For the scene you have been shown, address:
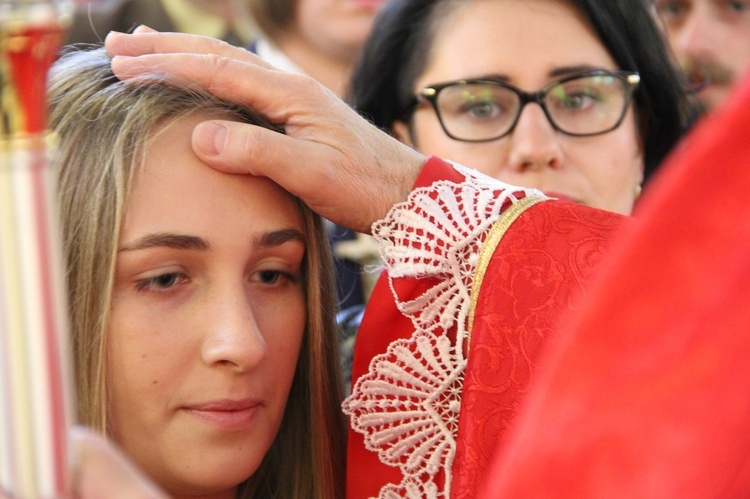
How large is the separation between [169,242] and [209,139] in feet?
0.41

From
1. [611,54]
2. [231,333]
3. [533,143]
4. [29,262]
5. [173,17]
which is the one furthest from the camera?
[173,17]

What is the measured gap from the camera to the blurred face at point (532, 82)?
1.78m

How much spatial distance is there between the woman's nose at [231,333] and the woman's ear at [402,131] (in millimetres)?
Answer: 885

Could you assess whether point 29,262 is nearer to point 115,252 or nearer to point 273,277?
point 115,252

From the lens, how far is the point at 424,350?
3.89ft

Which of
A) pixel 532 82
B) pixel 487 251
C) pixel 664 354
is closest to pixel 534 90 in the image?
pixel 532 82

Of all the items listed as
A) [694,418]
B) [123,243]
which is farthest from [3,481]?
[123,243]

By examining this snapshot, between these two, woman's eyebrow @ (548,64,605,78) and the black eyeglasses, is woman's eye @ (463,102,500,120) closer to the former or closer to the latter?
the black eyeglasses

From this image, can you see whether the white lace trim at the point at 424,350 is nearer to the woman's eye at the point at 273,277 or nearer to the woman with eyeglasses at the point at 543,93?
the woman's eye at the point at 273,277

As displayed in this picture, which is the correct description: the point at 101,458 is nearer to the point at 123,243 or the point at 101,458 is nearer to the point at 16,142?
the point at 16,142

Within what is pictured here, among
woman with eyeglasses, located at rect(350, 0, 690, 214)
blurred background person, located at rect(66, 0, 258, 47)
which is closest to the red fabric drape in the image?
woman with eyeglasses, located at rect(350, 0, 690, 214)

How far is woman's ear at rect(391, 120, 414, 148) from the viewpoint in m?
1.97

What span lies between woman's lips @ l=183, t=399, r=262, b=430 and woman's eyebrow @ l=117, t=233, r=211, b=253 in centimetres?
18

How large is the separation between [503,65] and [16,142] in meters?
1.44
